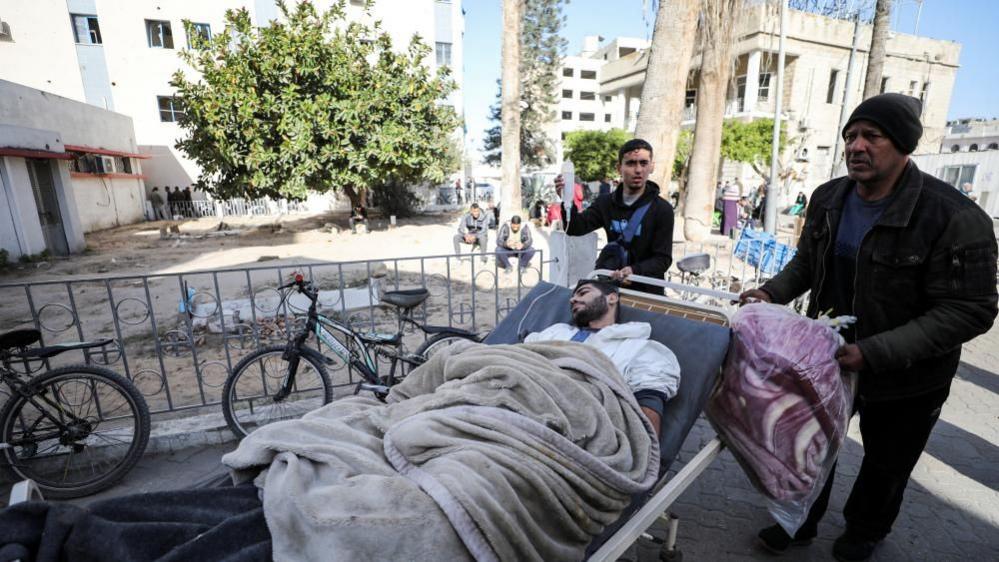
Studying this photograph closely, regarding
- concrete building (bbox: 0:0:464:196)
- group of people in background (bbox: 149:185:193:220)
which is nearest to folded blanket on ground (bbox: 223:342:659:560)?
concrete building (bbox: 0:0:464:196)

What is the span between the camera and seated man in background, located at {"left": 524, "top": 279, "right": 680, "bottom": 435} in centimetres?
207

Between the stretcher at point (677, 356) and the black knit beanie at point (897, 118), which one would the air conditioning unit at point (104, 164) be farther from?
the black knit beanie at point (897, 118)

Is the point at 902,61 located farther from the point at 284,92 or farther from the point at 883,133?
the point at 883,133

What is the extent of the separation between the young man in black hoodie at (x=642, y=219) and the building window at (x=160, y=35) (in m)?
27.0

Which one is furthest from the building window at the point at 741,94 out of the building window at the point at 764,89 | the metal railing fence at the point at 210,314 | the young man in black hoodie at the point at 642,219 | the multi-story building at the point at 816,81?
the young man in black hoodie at the point at 642,219

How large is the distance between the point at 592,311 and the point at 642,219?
3.43ft

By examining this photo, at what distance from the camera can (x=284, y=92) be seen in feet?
45.4

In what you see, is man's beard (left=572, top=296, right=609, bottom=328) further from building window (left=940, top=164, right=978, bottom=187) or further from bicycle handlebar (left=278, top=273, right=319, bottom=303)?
building window (left=940, top=164, right=978, bottom=187)

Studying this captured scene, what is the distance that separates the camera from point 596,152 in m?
29.3

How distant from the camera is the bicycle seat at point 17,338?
279 centimetres

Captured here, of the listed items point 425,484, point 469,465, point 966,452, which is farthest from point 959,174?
point 425,484

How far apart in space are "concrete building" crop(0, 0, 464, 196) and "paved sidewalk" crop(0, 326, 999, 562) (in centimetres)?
2193

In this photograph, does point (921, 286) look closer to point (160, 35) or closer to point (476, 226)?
point (476, 226)

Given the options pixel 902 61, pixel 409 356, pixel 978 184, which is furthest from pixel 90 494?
pixel 902 61
